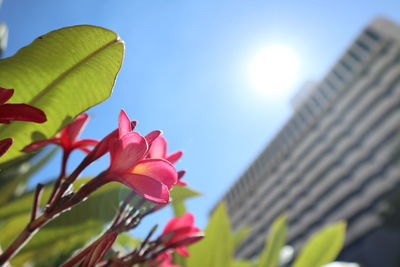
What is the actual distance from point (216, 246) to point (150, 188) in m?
0.77

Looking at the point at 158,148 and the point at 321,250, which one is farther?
the point at 321,250

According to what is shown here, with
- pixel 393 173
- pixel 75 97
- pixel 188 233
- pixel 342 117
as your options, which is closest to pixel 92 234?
pixel 188 233

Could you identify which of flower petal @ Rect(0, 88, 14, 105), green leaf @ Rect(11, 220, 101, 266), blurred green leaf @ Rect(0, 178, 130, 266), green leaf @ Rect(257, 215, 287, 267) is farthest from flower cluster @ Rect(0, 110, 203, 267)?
green leaf @ Rect(257, 215, 287, 267)

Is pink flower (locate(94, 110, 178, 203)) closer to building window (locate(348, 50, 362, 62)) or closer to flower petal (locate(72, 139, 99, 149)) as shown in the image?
flower petal (locate(72, 139, 99, 149))

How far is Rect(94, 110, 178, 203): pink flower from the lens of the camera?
0.34 m

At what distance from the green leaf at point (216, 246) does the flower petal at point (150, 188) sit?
2.37 feet

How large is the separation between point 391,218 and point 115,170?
914 inches

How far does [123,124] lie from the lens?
359 mm

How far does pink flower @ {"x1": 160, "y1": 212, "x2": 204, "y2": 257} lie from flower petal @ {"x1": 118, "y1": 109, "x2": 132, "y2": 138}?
212 mm

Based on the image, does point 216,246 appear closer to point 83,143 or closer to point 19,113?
point 83,143

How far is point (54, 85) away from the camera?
17.2 inches

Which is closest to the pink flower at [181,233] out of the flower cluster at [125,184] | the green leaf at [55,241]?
the flower cluster at [125,184]

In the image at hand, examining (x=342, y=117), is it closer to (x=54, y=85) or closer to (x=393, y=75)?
(x=393, y=75)

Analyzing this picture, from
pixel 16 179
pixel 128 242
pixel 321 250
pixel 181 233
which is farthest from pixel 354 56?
pixel 181 233
